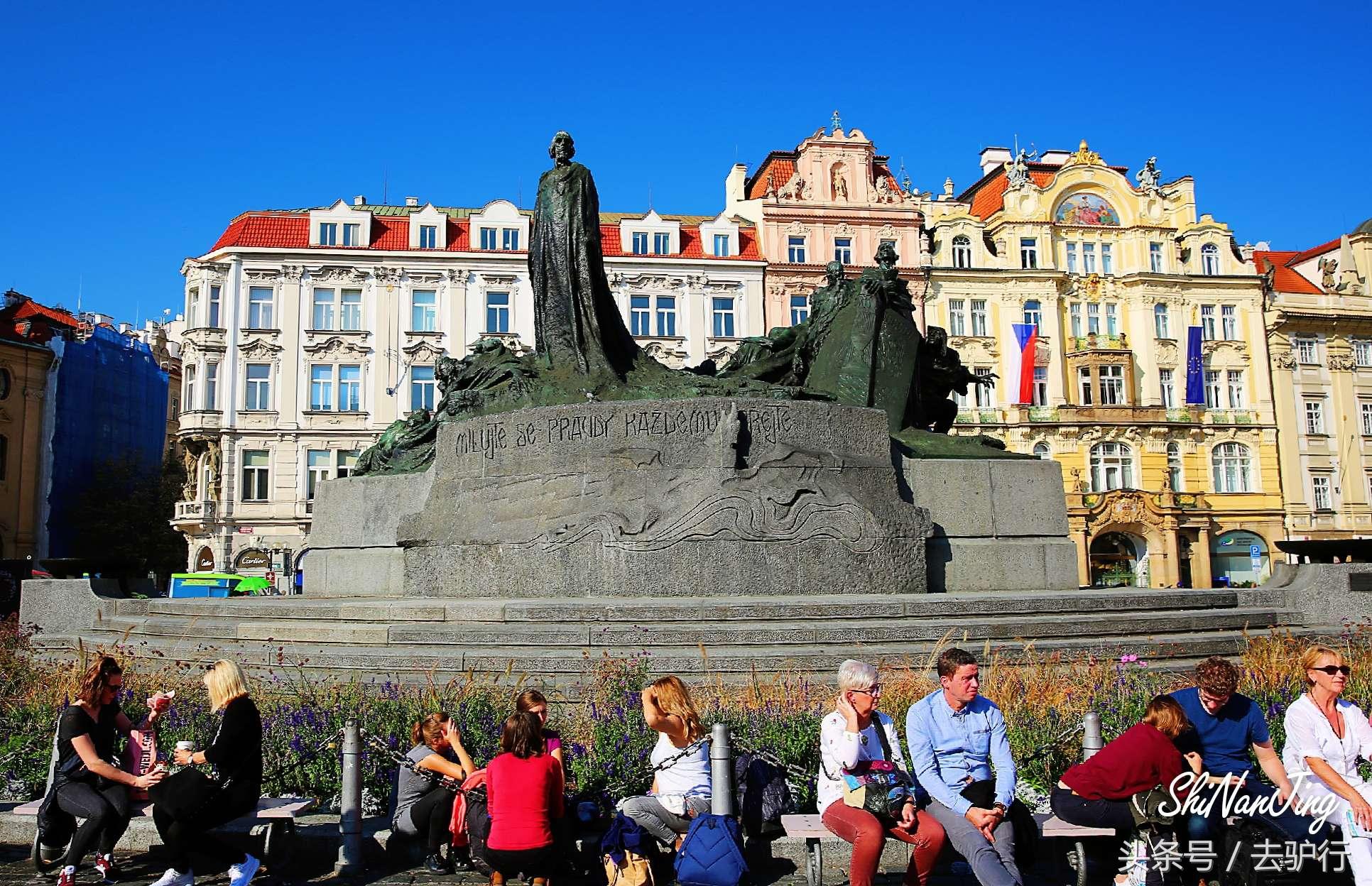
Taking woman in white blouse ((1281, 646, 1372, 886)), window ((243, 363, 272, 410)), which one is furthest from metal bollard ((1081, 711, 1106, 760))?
window ((243, 363, 272, 410))

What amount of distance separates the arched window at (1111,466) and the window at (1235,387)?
5954mm

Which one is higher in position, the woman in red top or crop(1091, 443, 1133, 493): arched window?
crop(1091, 443, 1133, 493): arched window

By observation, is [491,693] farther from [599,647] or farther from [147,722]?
[147,722]

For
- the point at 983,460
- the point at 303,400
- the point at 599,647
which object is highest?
the point at 303,400

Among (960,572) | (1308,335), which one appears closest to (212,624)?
(960,572)

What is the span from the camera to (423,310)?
43594 mm

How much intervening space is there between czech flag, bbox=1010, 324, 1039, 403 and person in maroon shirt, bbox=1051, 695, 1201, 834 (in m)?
42.4

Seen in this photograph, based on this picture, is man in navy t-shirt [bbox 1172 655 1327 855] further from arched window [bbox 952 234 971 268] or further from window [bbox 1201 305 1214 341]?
window [bbox 1201 305 1214 341]

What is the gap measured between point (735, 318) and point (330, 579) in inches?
1307

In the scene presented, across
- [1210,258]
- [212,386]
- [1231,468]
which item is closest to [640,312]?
[212,386]

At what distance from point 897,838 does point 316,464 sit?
3936cm

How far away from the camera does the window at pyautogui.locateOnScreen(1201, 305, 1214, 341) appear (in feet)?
162

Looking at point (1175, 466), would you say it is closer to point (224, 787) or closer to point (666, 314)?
point (666, 314)

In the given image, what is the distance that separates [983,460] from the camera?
41.6ft
